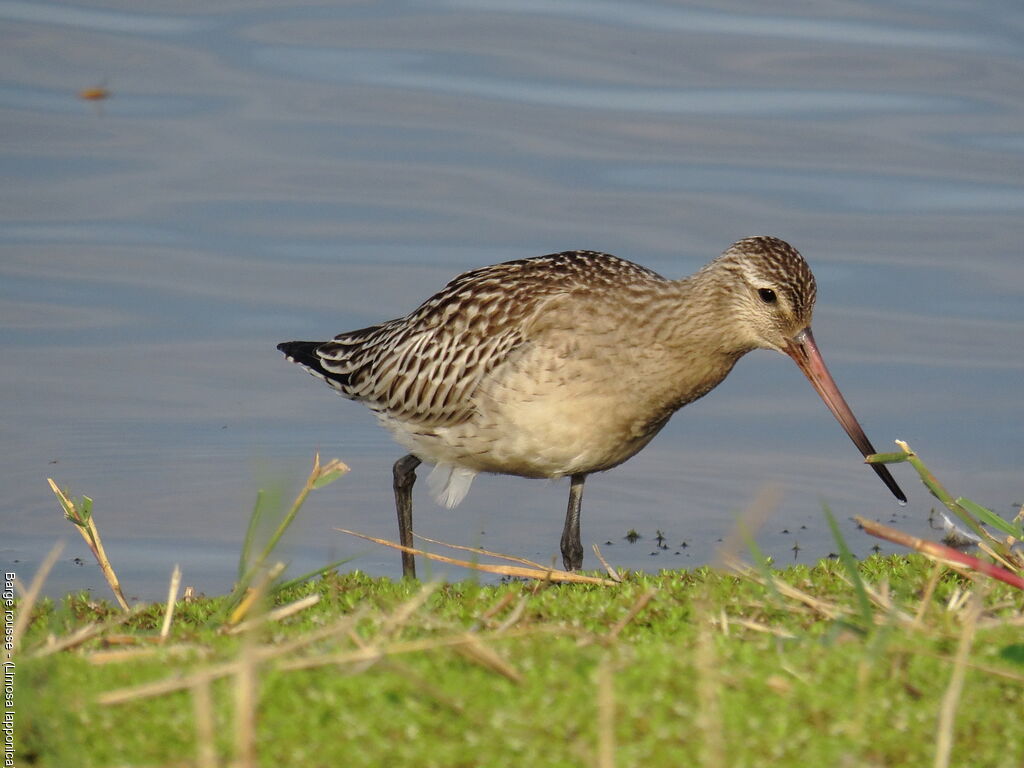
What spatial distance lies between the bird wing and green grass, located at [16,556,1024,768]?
3.38 m

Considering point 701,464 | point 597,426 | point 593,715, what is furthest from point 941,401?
point 593,715

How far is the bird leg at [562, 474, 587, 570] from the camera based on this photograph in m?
7.84

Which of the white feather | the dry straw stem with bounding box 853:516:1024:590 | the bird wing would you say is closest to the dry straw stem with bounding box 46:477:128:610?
the bird wing

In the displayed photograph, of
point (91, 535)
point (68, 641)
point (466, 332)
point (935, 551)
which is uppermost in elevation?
point (935, 551)

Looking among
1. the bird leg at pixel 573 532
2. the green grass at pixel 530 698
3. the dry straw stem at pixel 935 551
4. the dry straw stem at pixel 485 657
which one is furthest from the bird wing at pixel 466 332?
the dry straw stem at pixel 485 657

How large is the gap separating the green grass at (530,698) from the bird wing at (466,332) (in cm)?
338

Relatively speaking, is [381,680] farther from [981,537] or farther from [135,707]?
[981,537]

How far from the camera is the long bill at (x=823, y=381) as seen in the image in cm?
733

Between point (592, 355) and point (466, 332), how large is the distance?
0.82 meters

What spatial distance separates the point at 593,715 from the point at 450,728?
0.30m

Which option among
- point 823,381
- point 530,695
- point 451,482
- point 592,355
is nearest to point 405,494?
point 451,482

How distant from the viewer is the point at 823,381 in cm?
736

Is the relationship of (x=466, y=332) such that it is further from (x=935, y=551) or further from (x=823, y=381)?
(x=935, y=551)

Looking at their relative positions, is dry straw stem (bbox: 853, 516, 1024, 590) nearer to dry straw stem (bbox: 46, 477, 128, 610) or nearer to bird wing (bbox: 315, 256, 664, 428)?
dry straw stem (bbox: 46, 477, 128, 610)
